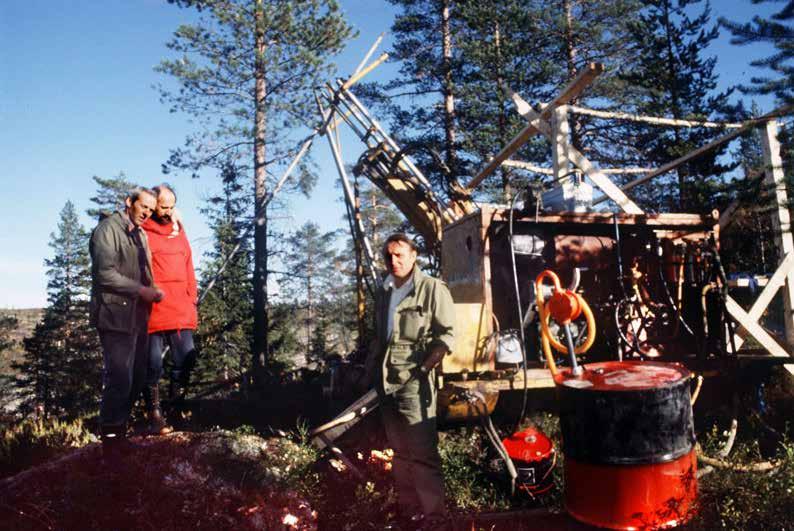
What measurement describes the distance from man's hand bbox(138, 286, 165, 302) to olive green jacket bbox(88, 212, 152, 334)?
33 millimetres

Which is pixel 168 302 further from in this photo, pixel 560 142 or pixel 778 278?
pixel 778 278

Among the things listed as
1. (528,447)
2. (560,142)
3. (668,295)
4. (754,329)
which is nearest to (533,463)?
(528,447)

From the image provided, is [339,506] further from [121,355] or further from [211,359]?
[211,359]

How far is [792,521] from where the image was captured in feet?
11.2

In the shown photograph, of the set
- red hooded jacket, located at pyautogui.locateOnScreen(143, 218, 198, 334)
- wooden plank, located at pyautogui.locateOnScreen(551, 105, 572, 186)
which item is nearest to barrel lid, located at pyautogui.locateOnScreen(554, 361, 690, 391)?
wooden plank, located at pyautogui.locateOnScreen(551, 105, 572, 186)

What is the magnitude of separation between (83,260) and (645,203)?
24.2 metres

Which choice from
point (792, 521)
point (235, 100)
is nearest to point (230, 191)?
point (235, 100)

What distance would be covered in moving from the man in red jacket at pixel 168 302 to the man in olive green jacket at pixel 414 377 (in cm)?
247

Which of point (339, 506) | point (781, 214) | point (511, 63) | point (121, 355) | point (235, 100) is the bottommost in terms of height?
point (339, 506)

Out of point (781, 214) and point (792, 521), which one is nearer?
point (792, 521)

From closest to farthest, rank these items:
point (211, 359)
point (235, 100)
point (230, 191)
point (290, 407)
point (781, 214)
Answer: point (781, 214) → point (290, 407) → point (211, 359) → point (235, 100) → point (230, 191)

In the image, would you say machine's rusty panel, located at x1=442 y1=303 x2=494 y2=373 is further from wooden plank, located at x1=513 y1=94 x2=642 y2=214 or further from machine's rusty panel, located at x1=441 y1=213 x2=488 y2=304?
wooden plank, located at x1=513 y1=94 x2=642 y2=214

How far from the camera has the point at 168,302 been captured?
211 inches

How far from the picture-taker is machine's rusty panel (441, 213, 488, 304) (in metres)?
5.81
